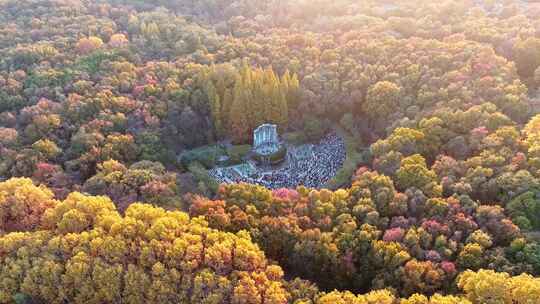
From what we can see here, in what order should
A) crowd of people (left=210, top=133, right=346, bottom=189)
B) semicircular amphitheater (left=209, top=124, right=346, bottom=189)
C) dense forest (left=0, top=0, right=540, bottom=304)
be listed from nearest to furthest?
dense forest (left=0, top=0, right=540, bottom=304) < crowd of people (left=210, top=133, right=346, bottom=189) < semicircular amphitheater (left=209, top=124, right=346, bottom=189)

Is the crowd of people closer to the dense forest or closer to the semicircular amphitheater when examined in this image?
the semicircular amphitheater

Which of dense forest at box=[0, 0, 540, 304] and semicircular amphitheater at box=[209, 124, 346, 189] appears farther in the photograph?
semicircular amphitheater at box=[209, 124, 346, 189]

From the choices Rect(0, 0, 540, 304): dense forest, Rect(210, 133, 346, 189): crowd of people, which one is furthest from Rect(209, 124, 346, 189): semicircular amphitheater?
Rect(0, 0, 540, 304): dense forest

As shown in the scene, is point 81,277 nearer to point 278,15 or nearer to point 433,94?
point 433,94

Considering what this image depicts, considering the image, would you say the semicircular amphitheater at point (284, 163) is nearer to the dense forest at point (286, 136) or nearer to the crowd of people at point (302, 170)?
the crowd of people at point (302, 170)

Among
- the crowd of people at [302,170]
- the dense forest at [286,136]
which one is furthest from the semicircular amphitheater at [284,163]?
the dense forest at [286,136]

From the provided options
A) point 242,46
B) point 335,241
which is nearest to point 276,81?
point 242,46
